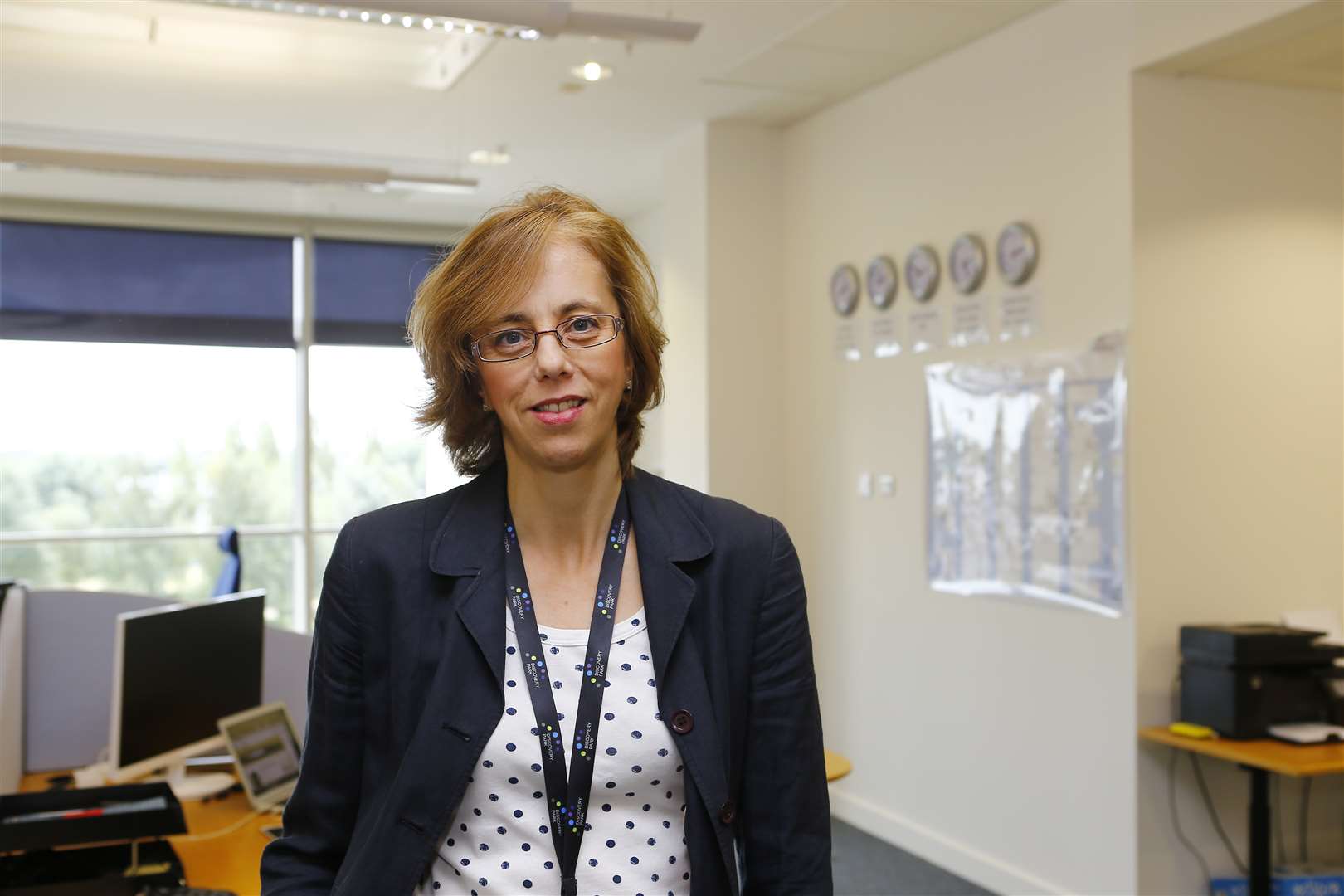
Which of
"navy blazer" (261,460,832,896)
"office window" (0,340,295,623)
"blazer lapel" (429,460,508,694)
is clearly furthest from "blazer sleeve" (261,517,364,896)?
"office window" (0,340,295,623)

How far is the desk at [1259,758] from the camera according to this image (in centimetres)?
351

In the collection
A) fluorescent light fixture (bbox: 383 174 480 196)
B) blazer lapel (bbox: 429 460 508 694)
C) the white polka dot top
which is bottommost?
the white polka dot top

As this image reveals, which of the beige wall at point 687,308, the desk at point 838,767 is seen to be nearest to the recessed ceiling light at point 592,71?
the beige wall at point 687,308

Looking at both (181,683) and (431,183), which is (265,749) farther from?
(431,183)

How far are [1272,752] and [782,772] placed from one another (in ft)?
9.03

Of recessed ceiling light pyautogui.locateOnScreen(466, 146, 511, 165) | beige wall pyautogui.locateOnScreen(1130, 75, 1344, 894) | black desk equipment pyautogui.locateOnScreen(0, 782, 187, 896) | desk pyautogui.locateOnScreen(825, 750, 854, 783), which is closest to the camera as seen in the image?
black desk equipment pyautogui.locateOnScreen(0, 782, 187, 896)

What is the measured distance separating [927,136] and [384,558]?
4043 millimetres

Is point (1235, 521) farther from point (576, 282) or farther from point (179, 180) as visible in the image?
point (179, 180)

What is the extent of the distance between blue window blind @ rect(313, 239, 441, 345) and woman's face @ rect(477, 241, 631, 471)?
7.12 metres

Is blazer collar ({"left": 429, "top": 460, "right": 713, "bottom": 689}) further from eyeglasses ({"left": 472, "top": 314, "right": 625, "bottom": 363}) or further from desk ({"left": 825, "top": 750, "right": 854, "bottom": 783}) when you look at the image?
desk ({"left": 825, "top": 750, "right": 854, "bottom": 783})

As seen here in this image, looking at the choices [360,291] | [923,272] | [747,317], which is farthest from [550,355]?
[360,291]

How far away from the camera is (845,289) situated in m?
5.43

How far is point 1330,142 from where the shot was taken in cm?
420

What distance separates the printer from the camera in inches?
145
